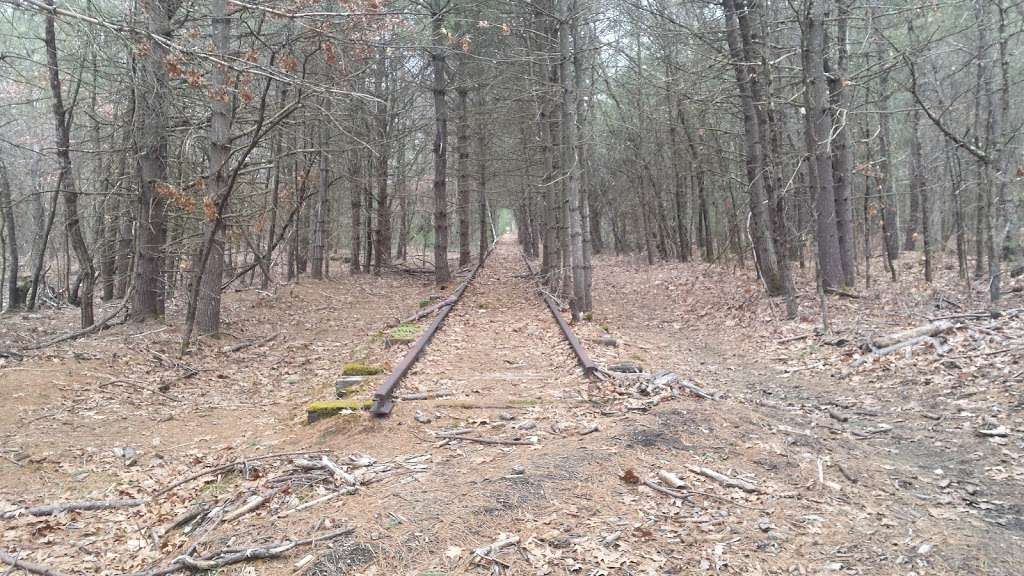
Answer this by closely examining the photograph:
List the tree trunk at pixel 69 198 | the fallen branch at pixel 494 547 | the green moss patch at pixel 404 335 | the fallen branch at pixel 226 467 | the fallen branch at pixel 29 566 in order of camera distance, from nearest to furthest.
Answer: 1. the fallen branch at pixel 494 547
2. the fallen branch at pixel 29 566
3. the fallen branch at pixel 226 467
4. the green moss patch at pixel 404 335
5. the tree trunk at pixel 69 198

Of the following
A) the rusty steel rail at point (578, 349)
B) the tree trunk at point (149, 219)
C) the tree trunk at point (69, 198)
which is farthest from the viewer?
the tree trunk at point (69, 198)

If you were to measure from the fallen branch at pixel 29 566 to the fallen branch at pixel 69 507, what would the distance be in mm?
733

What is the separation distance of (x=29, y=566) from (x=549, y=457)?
3.44 metres

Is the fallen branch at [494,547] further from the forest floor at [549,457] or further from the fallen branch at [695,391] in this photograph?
the fallen branch at [695,391]

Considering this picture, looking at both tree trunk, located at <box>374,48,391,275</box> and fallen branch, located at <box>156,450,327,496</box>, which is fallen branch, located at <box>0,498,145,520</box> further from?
tree trunk, located at <box>374,48,391,275</box>

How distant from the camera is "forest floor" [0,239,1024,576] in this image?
3.74 metres

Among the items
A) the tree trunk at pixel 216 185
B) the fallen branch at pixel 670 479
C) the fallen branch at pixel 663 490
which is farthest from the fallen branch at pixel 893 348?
the tree trunk at pixel 216 185

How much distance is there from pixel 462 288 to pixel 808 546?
13515 mm

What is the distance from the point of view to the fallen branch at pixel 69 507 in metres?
4.81

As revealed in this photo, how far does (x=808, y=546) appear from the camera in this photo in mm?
3738

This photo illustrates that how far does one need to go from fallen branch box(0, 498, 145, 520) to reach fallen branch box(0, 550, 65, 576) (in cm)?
73

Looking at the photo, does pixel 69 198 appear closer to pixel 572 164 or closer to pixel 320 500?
pixel 572 164

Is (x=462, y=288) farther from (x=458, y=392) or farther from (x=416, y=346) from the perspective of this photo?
(x=458, y=392)

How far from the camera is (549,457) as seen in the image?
4.85m
